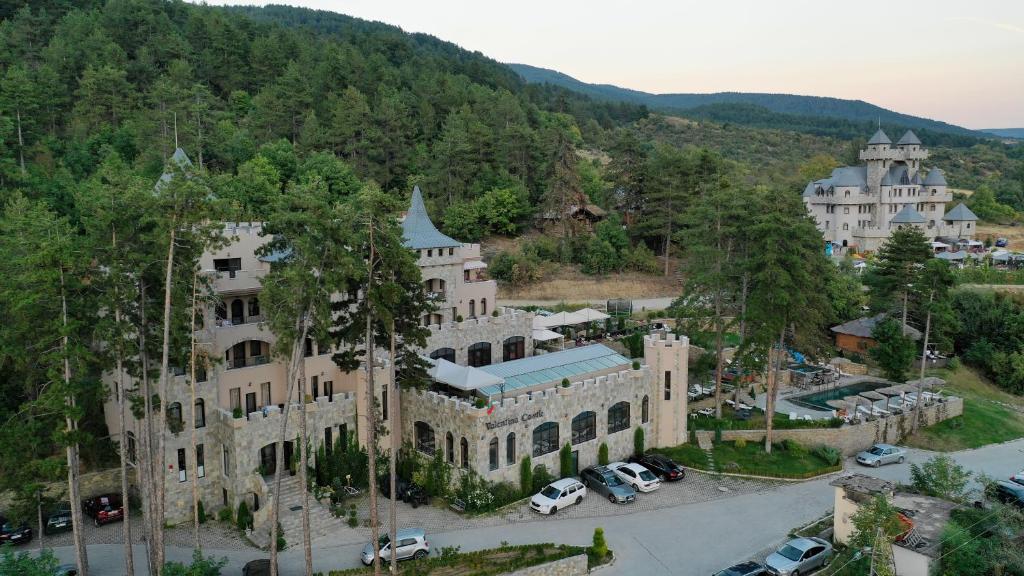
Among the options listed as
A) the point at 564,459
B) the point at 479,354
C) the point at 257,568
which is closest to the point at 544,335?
the point at 479,354

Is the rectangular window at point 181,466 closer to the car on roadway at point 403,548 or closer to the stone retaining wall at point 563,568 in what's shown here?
the car on roadway at point 403,548

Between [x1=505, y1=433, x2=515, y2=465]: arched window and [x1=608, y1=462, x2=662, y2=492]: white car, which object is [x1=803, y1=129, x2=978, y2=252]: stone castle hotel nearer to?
[x1=608, y1=462, x2=662, y2=492]: white car

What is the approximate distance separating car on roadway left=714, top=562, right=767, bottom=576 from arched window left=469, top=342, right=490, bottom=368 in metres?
16.6

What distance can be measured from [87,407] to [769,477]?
96.1 feet

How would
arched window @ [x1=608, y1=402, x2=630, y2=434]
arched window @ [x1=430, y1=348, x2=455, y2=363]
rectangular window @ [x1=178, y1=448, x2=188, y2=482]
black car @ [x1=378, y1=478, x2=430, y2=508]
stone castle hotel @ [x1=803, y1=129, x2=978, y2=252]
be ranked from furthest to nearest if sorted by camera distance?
stone castle hotel @ [x1=803, y1=129, x2=978, y2=252]
arched window @ [x1=430, y1=348, x2=455, y2=363]
arched window @ [x1=608, y1=402, x2=630, y2=434]
black car @ [x1=378, y1=478, x2=430, y2=508]
rectangular window @ [x1=178, y1=448, x2=188, y2=482]

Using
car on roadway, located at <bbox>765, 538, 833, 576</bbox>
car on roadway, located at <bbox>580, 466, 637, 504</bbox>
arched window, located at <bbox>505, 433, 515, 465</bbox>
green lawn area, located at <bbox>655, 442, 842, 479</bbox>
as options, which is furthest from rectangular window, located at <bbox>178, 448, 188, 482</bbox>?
car on roadway, located at <bbox>765, 538, 833, 576</bbox>

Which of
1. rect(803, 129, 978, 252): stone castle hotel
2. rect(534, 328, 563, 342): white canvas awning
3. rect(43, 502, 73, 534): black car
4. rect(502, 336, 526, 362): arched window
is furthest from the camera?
rect(803, 129, 978, 252): stone castle hotel

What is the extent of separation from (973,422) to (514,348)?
1067 inches

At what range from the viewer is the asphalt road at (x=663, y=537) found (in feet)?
84.2

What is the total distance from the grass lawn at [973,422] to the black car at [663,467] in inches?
601

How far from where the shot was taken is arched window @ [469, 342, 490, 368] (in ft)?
124

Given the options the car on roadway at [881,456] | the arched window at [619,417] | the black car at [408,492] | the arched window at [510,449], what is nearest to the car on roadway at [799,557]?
the arched window at [619,417]

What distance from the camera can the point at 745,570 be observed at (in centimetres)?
2483

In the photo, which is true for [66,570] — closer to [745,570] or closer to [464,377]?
[464,377]
